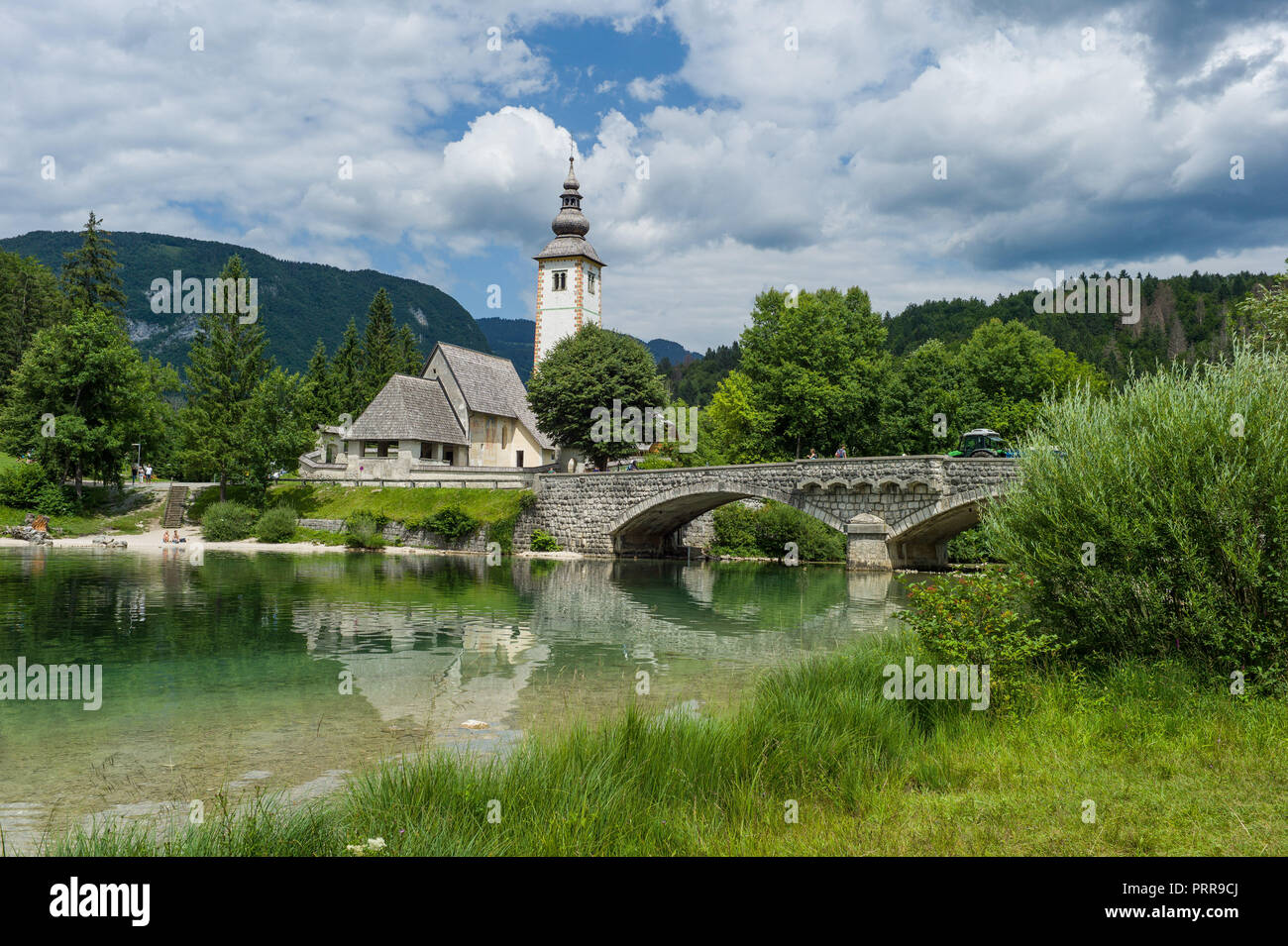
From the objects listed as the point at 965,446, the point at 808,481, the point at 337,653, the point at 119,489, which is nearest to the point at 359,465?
the point at 119,489

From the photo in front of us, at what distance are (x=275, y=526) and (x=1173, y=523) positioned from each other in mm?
47663

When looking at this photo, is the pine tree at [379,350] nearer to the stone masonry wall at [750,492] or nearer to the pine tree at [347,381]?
the pine tree at [347,381]

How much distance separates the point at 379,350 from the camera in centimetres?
8506

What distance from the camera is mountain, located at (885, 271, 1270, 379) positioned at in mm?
108875

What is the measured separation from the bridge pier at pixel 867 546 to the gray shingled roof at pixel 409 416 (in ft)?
112

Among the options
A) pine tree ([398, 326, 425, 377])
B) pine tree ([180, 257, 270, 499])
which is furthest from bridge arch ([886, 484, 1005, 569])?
pine tree ([398, 326, 425, 377])

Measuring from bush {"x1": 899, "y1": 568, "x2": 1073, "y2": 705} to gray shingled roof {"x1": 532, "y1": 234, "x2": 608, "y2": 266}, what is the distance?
67.5m

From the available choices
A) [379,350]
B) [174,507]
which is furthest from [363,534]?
[379,350]

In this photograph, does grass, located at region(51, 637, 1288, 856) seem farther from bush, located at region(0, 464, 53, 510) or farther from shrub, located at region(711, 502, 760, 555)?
bush, located at region(0, 464, 53, 510)

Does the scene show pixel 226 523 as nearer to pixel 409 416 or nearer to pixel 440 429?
pixel 409 416

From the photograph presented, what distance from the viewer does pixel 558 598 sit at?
1089 inches

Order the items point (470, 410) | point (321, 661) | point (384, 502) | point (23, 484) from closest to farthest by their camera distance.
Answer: point (321, 661), point (23, 484), point (384, 502), point (470, 410)

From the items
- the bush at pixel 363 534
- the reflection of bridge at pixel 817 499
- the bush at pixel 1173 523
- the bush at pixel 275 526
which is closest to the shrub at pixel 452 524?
the reflection of bridge at pixel 817 499
